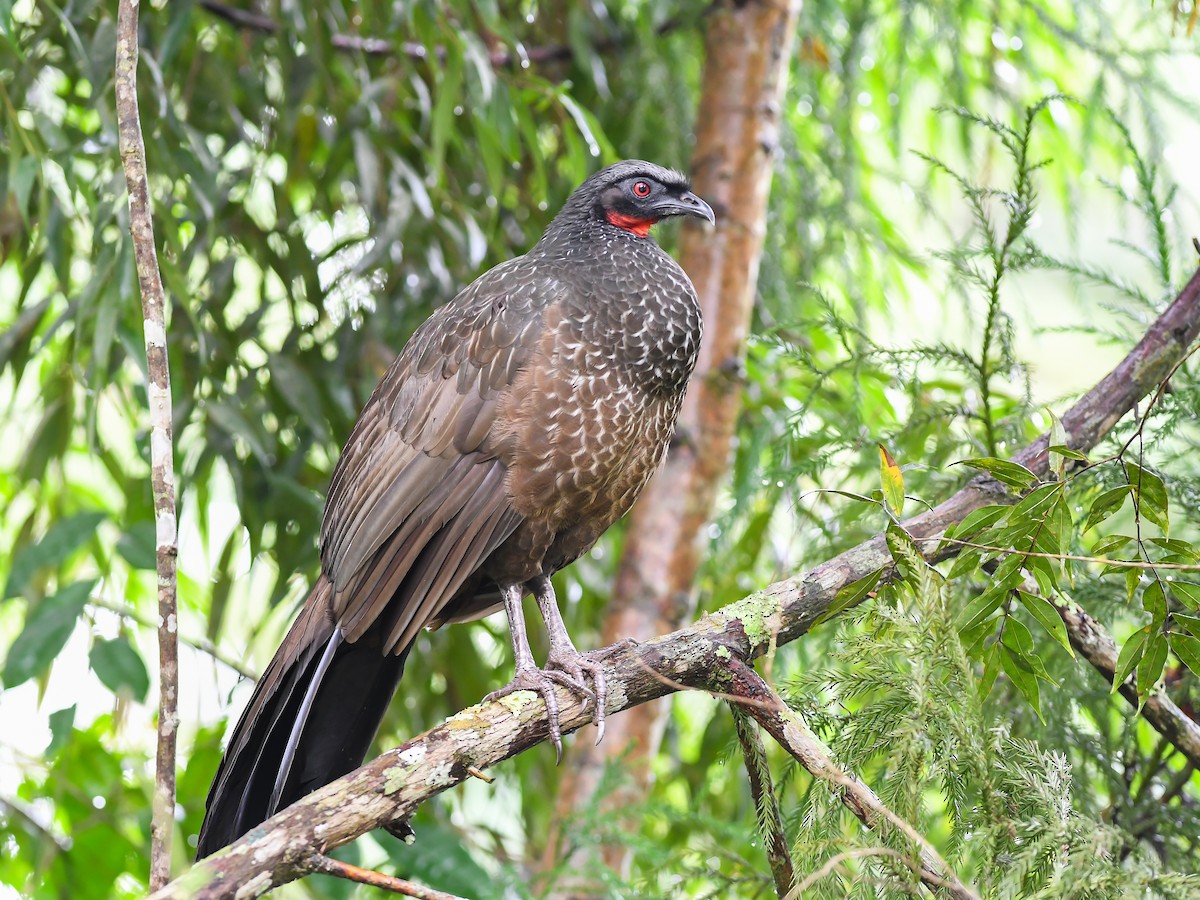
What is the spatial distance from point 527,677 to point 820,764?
0.64m

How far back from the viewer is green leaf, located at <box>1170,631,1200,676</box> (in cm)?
150

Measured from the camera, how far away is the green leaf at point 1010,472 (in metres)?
1.54

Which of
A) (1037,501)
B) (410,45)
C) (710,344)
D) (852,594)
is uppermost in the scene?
(410,45)

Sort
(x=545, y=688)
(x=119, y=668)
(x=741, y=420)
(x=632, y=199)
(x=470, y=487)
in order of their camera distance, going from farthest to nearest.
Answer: (x=741, y=420) < (x=632, y=199) < (x=119, y=668) < (x=470, y=487) < (x=545, y=688)

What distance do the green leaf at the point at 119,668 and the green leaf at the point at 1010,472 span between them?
67.4 inches

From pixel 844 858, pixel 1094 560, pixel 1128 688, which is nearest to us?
pixel 844 858

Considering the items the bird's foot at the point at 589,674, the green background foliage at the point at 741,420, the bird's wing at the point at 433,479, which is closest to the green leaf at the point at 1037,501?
the green background foliage at the point at 741,420

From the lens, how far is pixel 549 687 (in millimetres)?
1979

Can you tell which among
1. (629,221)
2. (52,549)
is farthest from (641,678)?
(52,549)

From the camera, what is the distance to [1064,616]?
6.08 feet

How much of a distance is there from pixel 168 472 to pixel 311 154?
2021mm

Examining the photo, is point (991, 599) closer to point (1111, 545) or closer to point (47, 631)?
point (1111, 545)

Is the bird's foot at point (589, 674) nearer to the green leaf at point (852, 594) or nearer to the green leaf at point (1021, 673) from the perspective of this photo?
the green leaf at point (852, 594)

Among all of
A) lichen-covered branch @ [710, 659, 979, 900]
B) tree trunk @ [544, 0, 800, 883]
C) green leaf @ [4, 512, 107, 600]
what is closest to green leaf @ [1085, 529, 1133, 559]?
lichen-covered branch @ [710, 659, 979, 900]
